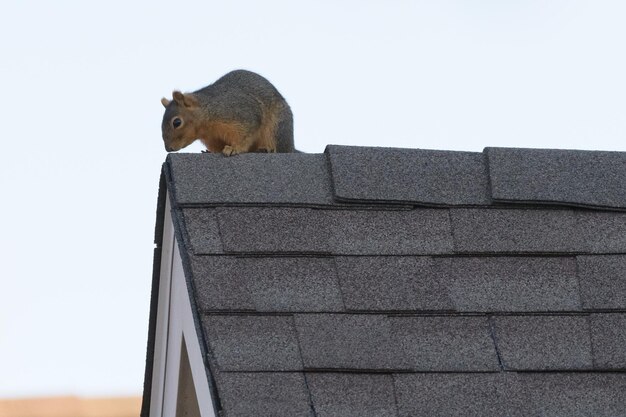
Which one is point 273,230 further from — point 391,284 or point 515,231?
point 515,231

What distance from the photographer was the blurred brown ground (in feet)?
21.6

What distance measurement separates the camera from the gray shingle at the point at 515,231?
9.32 ft

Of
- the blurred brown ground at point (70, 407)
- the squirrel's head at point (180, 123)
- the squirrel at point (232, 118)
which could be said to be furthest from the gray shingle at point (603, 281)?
the blurred brown ground at point (70, 407)

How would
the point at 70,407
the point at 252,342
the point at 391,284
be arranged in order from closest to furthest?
the point at 252,342
the point at 391,284
the point at 70,407

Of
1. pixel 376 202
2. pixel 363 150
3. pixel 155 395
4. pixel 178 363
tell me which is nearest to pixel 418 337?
pixel 376 202

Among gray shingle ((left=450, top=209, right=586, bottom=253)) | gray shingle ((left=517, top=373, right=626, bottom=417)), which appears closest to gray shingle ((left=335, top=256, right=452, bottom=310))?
gray shingle ((left=450, top=209, right=586, bottom=253))

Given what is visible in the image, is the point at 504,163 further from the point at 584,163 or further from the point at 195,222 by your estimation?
the point at 195,222

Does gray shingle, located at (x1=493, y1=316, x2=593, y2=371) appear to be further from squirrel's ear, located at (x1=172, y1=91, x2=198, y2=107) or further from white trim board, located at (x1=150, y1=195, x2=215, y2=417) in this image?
squirrel's ear, located at (x1=172, y1=91, x2=198, y2=107)

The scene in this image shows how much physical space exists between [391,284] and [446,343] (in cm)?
19

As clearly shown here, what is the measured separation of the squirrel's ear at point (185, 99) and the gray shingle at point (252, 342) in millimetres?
3186

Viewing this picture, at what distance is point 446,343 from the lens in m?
2.59

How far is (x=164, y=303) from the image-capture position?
322 cm

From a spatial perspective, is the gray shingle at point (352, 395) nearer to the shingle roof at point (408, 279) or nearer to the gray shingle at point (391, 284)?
the shingle roof at point (408, 279)

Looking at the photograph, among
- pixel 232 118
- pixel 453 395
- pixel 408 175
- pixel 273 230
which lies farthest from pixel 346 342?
pixel 232 118
